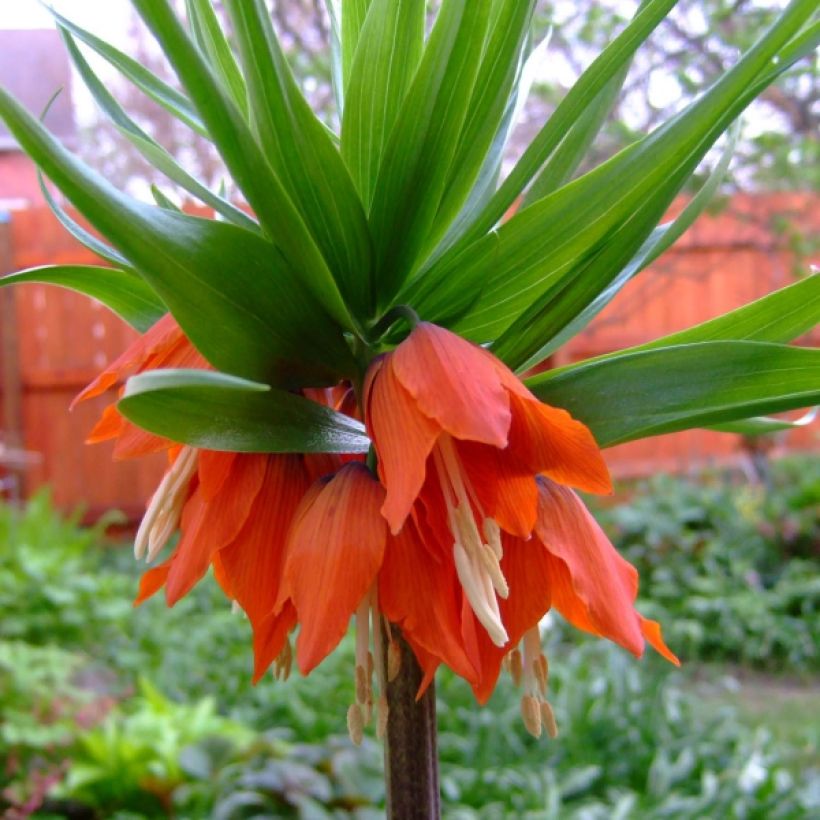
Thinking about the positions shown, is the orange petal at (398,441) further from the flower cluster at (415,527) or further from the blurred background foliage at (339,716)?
A: the blurred background foliage at (339,716)

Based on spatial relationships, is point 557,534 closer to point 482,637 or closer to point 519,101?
point 482,637

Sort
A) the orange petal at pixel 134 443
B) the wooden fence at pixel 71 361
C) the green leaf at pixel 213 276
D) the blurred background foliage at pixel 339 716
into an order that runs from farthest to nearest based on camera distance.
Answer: the wooden fence at pixel 71 361 → the blurred background foliage at pixel 339 716 → the orange petal at pixel 134 443 → the green leaf at pixel 213 276

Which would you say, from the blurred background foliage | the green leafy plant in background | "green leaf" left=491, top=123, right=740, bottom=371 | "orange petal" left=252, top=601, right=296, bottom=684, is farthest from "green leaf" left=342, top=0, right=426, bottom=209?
the blurred background foliage

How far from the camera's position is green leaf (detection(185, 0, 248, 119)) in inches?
20.7

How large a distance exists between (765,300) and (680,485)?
462 cm

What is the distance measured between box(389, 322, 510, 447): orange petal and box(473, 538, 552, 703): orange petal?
0.08 meters

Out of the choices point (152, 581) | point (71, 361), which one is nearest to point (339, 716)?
point (152, 581)

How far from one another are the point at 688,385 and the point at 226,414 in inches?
7.9

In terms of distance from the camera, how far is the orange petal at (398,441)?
1.22 ft

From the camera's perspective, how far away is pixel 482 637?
0.42 meters

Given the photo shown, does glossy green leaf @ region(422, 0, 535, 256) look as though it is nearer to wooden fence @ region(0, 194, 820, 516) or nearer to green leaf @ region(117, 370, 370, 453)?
green leaf @ region(117, 370, 370, 453)

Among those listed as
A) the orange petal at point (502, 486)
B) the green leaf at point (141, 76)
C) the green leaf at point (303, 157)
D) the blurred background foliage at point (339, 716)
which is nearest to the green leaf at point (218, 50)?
the green leaf at point (141, 76)

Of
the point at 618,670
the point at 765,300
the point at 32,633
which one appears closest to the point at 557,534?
the point at 765,300

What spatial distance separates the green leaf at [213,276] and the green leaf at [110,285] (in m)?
0.12
